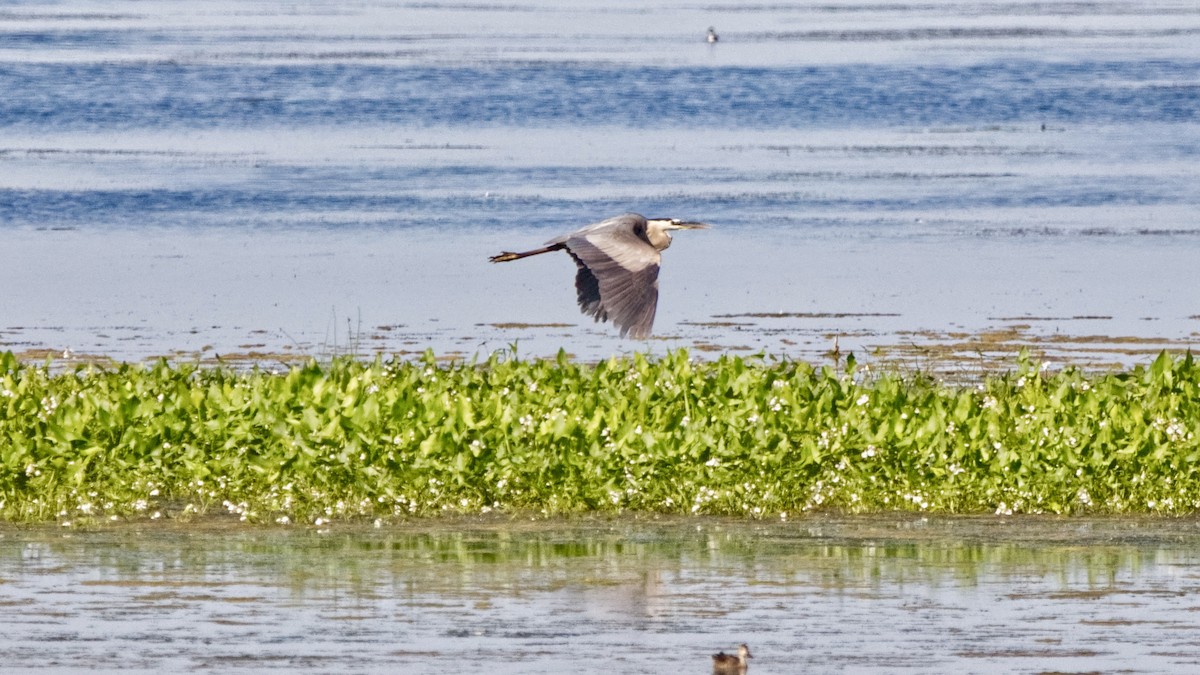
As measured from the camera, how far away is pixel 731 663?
26.8ft

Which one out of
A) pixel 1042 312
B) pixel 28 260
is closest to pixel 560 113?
pixel 28 260

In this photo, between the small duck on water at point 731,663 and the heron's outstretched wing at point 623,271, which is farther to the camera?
the heron's outstretched wing at point 623,271

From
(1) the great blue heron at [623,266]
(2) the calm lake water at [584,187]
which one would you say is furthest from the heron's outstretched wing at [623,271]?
(2) the calm lake water at [584,187]

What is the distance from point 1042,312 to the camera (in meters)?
19.1

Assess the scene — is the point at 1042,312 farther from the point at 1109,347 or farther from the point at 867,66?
the point at 867,66

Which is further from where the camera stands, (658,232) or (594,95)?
(594,95)

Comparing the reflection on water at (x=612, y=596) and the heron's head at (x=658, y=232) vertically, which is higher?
the heron's head at (x=658, y=232)

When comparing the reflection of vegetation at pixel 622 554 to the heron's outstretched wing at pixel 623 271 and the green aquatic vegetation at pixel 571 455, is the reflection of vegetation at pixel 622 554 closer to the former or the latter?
the green aquatic vegetation at pixel 571 455

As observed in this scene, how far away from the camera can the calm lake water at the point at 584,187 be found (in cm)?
1888

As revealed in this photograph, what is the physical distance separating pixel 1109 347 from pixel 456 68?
30.4 metres

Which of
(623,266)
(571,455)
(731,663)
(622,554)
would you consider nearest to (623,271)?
(623,266)

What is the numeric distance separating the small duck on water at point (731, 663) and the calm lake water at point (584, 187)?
351 inches

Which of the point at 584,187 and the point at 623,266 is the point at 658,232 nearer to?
the point at 623,266

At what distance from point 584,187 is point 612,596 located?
762 inches
